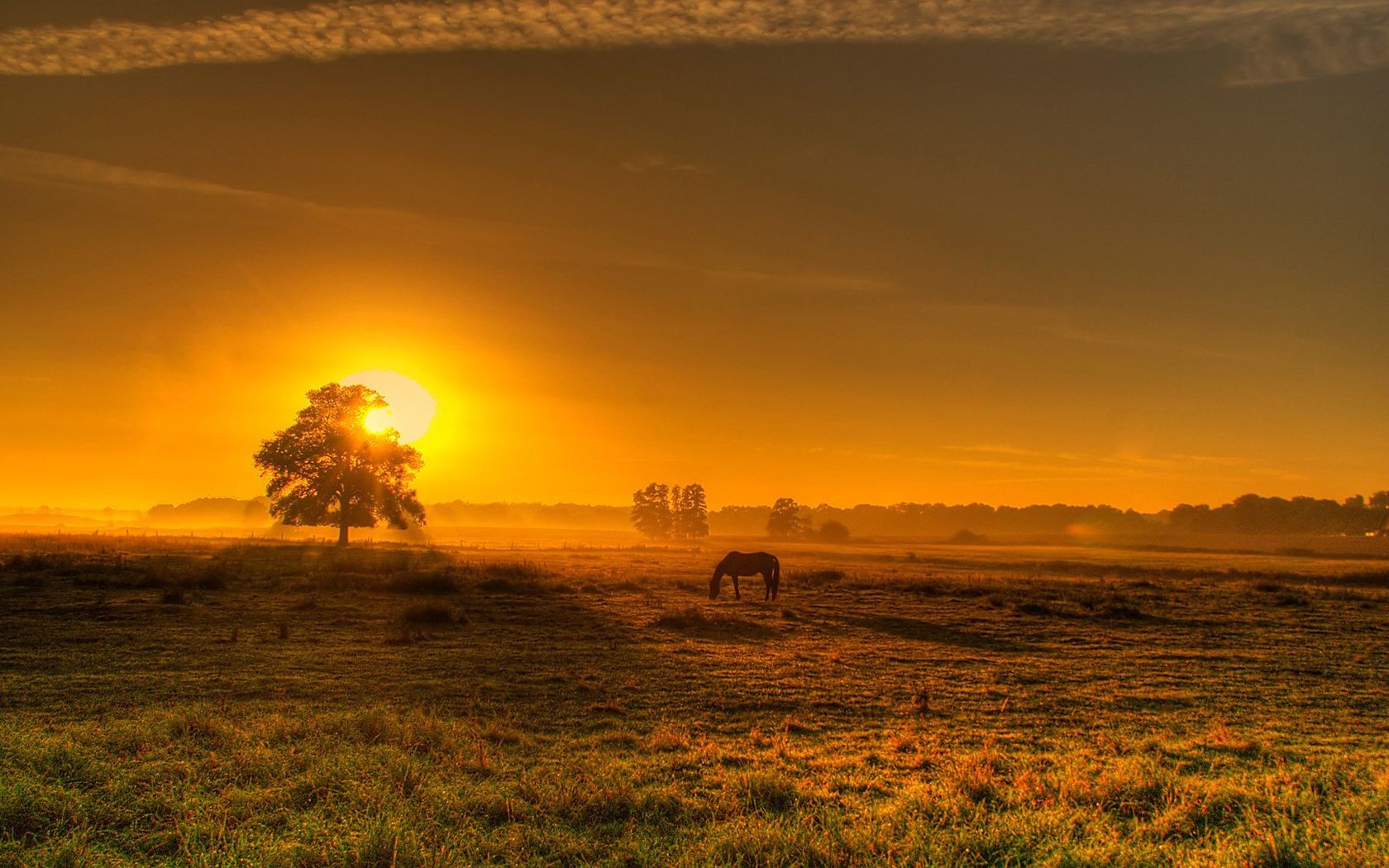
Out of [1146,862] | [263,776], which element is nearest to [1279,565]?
[1146,862]

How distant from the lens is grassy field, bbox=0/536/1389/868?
22.2ft

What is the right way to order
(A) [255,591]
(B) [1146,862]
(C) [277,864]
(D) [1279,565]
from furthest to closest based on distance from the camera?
(D) [1279,565] < (A) [255,591] < (B) [1146,862] < (C) [277,864]

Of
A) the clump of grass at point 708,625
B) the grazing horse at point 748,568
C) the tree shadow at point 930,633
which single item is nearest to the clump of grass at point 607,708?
the clump of grass at point 708,625

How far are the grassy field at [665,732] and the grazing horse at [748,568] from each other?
2793mm

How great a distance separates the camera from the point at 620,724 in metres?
12.2

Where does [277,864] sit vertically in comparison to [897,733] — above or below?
above

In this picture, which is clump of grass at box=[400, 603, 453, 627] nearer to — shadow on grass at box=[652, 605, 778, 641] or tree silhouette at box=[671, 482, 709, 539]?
shadow on grass at box=[652, 605, 778, 641]

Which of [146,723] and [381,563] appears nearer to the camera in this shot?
[146,723]

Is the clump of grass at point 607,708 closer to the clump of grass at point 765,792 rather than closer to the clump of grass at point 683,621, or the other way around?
the clump of grass at point 765,792

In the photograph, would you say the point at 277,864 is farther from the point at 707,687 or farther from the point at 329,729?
the point at 707,687

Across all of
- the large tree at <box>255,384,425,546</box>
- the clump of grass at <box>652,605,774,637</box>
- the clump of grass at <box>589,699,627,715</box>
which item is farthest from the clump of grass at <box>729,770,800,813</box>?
the large tree at <box>255,384,425,546</box>

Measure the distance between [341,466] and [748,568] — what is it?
1791 inches

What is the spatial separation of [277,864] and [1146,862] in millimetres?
7339

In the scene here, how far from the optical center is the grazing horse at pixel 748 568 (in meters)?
32.3
